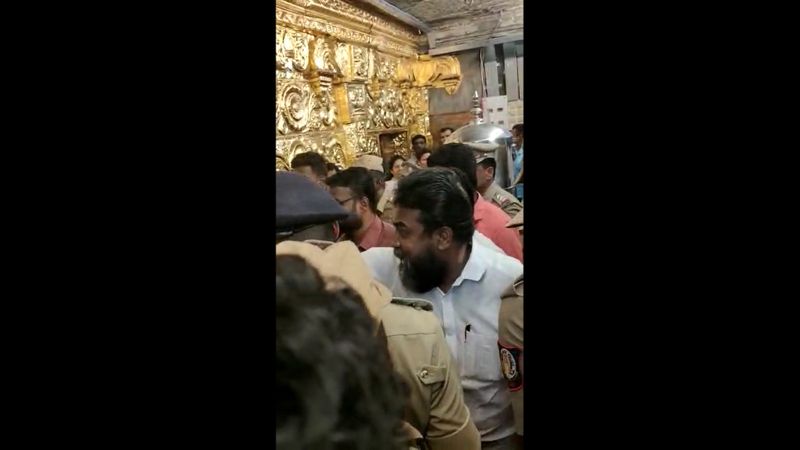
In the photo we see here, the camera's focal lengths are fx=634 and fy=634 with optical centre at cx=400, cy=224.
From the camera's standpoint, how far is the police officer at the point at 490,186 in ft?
3.18

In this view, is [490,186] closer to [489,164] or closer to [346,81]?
[489,164]

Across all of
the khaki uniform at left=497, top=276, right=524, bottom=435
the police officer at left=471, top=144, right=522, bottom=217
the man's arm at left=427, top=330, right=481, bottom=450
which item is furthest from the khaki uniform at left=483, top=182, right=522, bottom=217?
the man's arm at left=427, top=330, right=481, bottom=450

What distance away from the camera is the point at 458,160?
1.01 m

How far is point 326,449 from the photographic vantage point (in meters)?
1.04

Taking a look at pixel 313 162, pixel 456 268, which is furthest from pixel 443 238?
pixel 313 162

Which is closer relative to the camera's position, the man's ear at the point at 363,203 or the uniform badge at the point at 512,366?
the uniform badge at the point at 512,366

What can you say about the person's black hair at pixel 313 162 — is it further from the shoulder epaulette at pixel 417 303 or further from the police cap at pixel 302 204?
the shoulder epaulette at pixel 417 303

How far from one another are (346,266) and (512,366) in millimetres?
308

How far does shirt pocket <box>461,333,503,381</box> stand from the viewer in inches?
38.2

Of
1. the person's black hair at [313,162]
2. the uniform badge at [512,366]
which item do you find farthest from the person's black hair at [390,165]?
the uniform badge at [512,366]

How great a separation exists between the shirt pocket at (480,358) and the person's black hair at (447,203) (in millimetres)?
156

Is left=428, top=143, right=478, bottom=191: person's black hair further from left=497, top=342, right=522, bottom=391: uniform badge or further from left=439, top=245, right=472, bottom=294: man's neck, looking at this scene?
left=497, top=342, right=522, bottom=391: uniform badge
